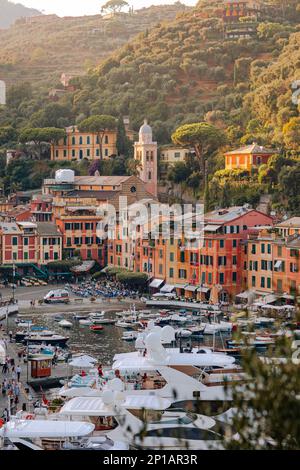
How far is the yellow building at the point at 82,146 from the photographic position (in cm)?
8506

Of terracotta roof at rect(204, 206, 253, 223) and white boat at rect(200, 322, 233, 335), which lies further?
terracotta roof at rect(204, 206, 253, 223)

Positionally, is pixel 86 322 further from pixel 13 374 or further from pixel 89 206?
pixel 89 206

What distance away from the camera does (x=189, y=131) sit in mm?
76250

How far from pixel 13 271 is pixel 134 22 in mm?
109765

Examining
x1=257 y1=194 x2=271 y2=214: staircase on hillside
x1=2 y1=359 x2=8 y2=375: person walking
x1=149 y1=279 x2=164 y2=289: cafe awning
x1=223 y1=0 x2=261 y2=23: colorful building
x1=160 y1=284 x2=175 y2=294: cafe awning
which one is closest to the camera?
x1=2 y1=359 x2=8 y2=375: person walking

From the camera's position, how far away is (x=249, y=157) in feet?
228

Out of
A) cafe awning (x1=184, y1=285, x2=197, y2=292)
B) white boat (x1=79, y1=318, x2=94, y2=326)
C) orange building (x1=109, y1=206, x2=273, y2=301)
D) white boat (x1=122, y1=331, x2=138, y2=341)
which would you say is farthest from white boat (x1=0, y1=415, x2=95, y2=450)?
cafe awning (x1=184, y1=285, x2=197, y2=292)

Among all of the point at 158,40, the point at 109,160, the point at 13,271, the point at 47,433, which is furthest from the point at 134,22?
the point at 47,433

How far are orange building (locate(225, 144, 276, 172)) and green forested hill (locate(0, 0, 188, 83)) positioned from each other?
59478mm

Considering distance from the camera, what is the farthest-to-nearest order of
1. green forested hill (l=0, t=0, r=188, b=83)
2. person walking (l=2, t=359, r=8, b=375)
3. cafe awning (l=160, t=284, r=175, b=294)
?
green forested hill (l=0, t=0, r=188, b=83), cafe awning (l=160, t=284, r=175, b=294), person walking (l=2, t=359, r=8, b=375)

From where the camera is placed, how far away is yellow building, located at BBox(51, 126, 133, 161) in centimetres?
8506

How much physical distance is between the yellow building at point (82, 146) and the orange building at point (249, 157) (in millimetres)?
15885

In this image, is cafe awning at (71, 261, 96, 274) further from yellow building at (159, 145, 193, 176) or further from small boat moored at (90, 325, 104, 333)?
small boat moored at (90, 325, 104, 333)
